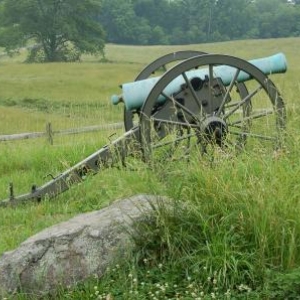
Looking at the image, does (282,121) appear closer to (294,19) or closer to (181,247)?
(181,247)

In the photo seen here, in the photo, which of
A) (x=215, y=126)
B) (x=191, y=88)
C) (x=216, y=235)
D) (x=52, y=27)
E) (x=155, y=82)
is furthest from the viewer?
(x=52, y=27)

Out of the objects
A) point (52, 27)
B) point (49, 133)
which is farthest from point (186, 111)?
point (52, 27)

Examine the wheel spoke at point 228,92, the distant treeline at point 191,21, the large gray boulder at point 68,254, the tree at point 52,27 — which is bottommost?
the large gray boulder at point 68,254

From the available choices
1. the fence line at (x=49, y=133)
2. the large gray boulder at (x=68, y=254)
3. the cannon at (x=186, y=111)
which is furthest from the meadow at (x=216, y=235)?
the fence line at (x=49, y=133)

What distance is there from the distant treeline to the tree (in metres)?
30.1

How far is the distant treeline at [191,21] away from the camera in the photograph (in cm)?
10094

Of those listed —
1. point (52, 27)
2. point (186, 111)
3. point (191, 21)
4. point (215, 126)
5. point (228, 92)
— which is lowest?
point (215, 126)

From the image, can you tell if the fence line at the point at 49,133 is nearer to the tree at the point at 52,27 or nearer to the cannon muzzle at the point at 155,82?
the cannon muzzle at the point at 155,82

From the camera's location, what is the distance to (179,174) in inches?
186

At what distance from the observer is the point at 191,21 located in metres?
107

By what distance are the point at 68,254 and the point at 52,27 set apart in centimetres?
6533

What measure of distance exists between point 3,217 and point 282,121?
10.3ft

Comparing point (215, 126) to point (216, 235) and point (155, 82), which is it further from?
point (216, 235)

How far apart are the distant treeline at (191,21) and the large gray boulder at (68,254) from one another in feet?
316
